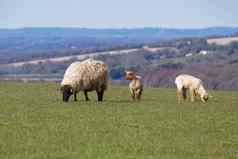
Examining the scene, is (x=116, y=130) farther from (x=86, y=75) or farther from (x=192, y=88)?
(x=192, y=88)

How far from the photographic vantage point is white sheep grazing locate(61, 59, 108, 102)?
31469 mm

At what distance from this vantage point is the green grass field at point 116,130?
1747cm

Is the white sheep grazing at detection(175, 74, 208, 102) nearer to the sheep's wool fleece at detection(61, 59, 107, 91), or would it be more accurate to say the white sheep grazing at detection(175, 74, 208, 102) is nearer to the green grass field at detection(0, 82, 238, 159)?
the green grass field at detection(0, 82, 238, 159)

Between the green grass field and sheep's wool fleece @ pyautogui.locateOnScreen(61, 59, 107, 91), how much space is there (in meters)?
1.32

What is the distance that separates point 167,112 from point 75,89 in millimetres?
5725

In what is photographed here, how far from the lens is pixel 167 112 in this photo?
2688cm

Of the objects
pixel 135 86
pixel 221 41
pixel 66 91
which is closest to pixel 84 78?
pixel 66 91

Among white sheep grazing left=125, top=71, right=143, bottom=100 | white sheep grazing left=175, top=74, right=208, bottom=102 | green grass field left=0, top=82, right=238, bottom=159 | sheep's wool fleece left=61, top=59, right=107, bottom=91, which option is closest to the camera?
green grass field left=0, top=82, right=238, bottom=159

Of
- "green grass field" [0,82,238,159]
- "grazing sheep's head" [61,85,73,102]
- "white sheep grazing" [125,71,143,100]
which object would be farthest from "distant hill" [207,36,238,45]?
"green grass field" [0,82,238,159]

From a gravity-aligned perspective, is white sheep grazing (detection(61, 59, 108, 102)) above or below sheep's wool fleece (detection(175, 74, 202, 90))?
above

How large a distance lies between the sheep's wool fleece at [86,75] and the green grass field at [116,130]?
1324 millimetres

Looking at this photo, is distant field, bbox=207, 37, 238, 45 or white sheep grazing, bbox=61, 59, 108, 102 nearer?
white sheep grazing, bbox=61, 59, 108, 102

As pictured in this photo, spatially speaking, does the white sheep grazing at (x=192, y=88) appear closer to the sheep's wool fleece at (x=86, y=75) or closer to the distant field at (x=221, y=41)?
the sheep's wool fleece at (x=86, y=75)

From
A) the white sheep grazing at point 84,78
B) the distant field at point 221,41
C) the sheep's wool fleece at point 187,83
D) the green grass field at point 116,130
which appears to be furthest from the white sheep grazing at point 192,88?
the distant field at point 221,41
